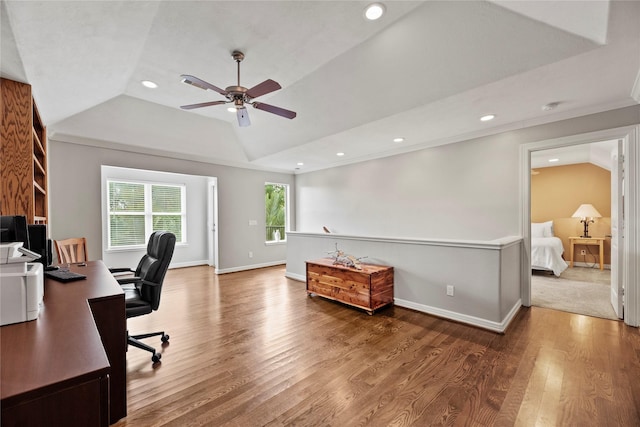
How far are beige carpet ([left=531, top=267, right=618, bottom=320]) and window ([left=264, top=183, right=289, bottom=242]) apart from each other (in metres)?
5.20

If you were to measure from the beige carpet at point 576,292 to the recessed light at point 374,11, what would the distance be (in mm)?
4011

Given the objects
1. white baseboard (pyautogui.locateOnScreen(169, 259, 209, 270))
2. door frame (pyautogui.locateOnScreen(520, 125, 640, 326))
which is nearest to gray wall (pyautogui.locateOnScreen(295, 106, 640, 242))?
door frame (pyautogui.locateOnScreen(520, 125, 640, 326))

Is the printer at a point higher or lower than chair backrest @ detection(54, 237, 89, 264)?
higher

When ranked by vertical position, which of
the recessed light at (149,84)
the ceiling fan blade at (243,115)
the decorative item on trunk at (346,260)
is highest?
the recessed light at (149,84)

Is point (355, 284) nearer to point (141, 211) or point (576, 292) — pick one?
point (576, 292)

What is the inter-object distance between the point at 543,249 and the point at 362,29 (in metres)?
5.44

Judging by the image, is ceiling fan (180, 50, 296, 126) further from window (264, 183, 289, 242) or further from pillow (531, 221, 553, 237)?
pillow (531, 221, 553, 237)

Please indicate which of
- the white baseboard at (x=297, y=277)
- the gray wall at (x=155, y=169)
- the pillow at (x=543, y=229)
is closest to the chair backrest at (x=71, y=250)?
the gray wall at (x=155, y=169)

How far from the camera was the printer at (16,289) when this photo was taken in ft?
3.51

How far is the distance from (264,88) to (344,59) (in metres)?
1.05

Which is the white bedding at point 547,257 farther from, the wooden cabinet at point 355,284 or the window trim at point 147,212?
the window trim at point 147,212

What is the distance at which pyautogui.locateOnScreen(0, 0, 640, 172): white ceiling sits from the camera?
6.30ft

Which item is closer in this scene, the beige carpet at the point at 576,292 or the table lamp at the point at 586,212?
the beige carpet at the point at 576,292

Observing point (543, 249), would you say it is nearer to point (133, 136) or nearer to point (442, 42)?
point (442, 42)
